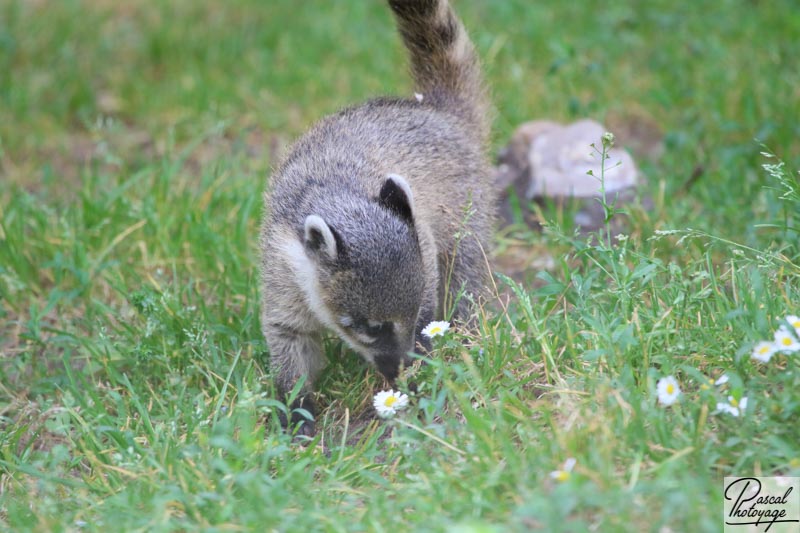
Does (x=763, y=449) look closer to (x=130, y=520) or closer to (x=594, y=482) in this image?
(x=594, y=482)

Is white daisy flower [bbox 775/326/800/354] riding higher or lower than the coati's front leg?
higher

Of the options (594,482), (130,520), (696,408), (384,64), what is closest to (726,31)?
(384,64)

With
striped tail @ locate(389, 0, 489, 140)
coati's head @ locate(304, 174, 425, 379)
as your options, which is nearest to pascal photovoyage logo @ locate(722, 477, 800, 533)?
coati's head @ locate(304, 174, 425, 379)

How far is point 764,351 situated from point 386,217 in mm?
1587

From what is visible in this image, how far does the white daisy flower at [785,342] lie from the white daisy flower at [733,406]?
0.73 feet

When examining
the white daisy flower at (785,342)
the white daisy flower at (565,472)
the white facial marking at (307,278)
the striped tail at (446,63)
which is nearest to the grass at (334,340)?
the white daisy flower at (565,472)

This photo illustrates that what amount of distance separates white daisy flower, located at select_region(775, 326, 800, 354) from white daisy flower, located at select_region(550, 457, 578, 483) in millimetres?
821

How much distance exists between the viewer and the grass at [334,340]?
312cm

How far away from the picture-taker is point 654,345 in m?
3.66

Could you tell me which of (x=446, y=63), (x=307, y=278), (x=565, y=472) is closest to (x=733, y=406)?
(x=565, y=472)

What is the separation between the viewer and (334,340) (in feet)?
15.3

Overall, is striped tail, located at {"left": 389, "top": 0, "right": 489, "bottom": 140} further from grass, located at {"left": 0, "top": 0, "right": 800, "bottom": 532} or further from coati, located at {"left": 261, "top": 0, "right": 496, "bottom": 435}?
grass, located at {"left": 0, "top": 0, "right": 800, "bottom": 532}

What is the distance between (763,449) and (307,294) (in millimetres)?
1985

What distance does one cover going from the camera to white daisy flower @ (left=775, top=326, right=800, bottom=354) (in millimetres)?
3158
